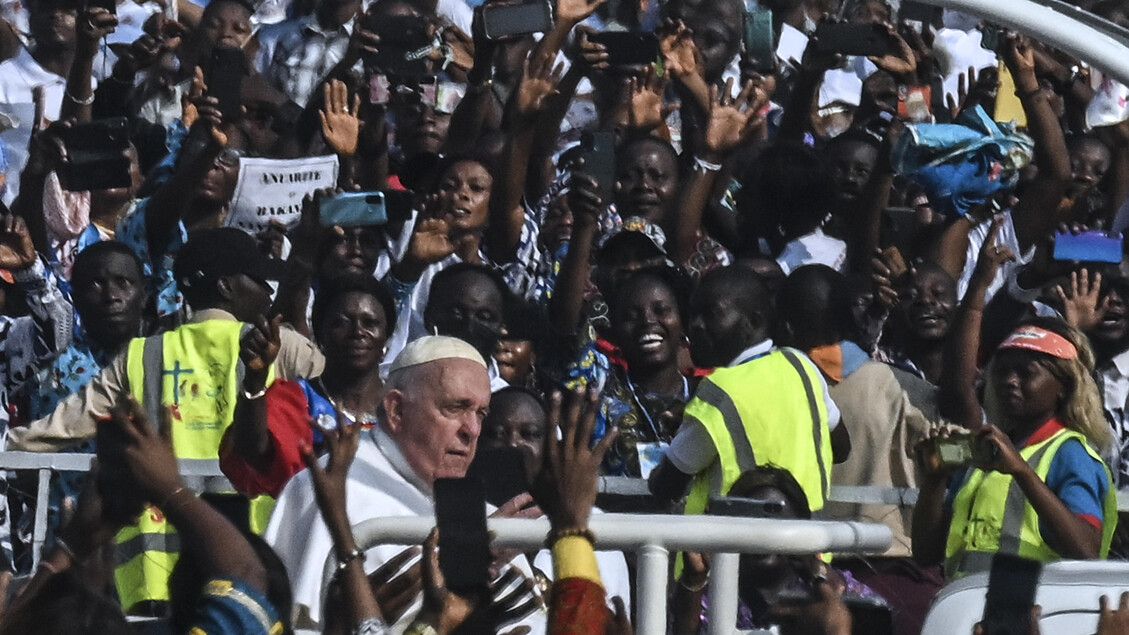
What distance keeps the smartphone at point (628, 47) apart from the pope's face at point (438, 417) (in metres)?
2.98

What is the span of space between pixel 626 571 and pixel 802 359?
99 cm

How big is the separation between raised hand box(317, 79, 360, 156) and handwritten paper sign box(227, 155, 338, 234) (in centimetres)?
34

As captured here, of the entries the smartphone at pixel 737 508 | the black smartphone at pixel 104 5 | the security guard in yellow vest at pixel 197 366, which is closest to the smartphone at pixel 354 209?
the security guard in yellow vest at pixel 197 366

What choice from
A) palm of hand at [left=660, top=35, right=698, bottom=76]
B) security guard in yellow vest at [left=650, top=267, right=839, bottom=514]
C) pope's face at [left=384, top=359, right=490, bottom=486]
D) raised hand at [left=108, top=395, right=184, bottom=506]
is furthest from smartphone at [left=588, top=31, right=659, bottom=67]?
raised hand at [left=108, top=395, right=184, bottom=506]

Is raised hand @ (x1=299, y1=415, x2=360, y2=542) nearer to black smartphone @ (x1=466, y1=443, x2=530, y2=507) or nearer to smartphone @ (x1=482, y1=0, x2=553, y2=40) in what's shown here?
black smartphone @ (x1=466, y1=443, x2=530, y2=507)

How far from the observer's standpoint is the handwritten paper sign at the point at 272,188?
7855mm

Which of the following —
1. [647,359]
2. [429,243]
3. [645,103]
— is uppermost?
[645,103]

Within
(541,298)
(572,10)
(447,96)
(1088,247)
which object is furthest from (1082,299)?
(447,96)

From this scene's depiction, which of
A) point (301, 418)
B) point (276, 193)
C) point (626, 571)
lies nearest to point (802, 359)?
point (626, 571)

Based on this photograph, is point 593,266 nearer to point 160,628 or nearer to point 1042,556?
point 1042,556

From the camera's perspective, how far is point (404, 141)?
28.7 feet

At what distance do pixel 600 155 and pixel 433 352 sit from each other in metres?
2.28

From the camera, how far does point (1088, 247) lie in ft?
Result: 26.2

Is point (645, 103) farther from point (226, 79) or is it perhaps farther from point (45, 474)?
point (45, 474)
